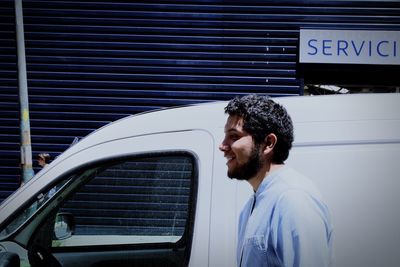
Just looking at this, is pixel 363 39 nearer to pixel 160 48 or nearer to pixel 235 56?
pixel 235 56

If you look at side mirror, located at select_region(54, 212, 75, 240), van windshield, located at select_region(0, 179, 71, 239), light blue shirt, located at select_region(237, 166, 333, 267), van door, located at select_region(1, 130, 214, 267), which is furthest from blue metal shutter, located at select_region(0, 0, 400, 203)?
light blue shirt, located at select_region(237, 166, 333, 267)

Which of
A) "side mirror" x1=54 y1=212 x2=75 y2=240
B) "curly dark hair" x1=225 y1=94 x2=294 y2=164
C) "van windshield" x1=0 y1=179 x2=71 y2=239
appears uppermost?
"curly dark hair" x1=225 y1=94 x2=294 y2=164

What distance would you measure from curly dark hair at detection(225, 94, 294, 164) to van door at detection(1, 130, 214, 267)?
1.18 feet

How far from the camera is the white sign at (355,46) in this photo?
779 centimetres

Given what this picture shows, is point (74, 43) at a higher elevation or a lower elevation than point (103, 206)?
higher

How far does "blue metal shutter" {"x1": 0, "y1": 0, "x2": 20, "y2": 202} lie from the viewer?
26.8 ft

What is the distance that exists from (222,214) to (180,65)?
639 cm

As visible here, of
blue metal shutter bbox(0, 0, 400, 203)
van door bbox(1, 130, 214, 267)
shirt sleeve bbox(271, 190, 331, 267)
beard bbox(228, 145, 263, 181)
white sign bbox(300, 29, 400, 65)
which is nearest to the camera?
shirt sleeve bbox(271, 190, 331, 267)

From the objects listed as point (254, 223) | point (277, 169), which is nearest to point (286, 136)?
point (277, 169)

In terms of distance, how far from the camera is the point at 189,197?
205 cm

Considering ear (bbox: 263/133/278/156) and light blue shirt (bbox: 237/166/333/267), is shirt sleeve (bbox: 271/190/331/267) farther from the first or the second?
ear (bbox: 263/133/278/156)

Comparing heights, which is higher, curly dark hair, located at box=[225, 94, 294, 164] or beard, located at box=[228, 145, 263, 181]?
curly dark hair, located at box=[225, 94, 294, 164]

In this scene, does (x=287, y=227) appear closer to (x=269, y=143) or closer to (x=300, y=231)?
(x=300, y=231)

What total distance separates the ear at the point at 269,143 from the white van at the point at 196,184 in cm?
29
